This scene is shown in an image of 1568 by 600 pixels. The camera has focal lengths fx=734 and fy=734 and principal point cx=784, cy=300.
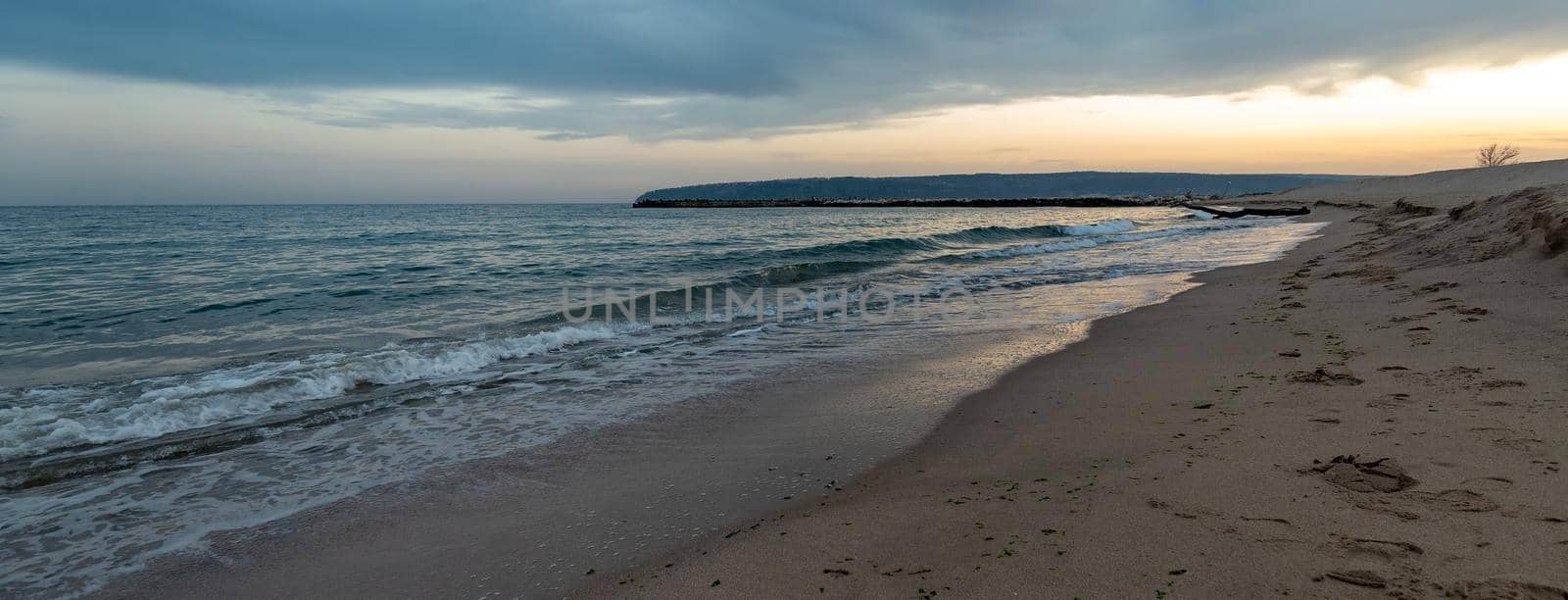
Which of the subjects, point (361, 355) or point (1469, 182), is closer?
point (361, 355)

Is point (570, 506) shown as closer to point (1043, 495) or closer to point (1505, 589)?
point (1043, 495)

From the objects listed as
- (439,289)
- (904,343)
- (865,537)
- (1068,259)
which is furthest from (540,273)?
(865,537)

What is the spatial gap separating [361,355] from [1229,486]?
26.8 ft

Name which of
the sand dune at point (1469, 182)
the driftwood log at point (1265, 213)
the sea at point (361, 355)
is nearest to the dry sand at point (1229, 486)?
the sea at point (361, 355)

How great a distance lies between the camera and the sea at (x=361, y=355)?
425cm

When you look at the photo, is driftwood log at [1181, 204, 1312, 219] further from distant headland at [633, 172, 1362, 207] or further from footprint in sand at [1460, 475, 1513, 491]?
distant headland at [633, 172, 1362, 207]

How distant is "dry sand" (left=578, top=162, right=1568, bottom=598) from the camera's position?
2.46 meters

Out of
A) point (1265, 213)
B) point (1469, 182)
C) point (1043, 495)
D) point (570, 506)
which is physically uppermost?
point (1469, 182)

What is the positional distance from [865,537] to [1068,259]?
18.7m

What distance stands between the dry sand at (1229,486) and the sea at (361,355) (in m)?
2.41

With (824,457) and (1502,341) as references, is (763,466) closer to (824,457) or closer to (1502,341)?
(824,457)

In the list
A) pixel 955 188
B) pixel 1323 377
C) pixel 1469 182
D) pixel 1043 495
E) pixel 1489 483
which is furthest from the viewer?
pixel 955 188

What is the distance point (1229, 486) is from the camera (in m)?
3.21

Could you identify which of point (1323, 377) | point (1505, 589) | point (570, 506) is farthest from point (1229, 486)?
point (570, 506)
